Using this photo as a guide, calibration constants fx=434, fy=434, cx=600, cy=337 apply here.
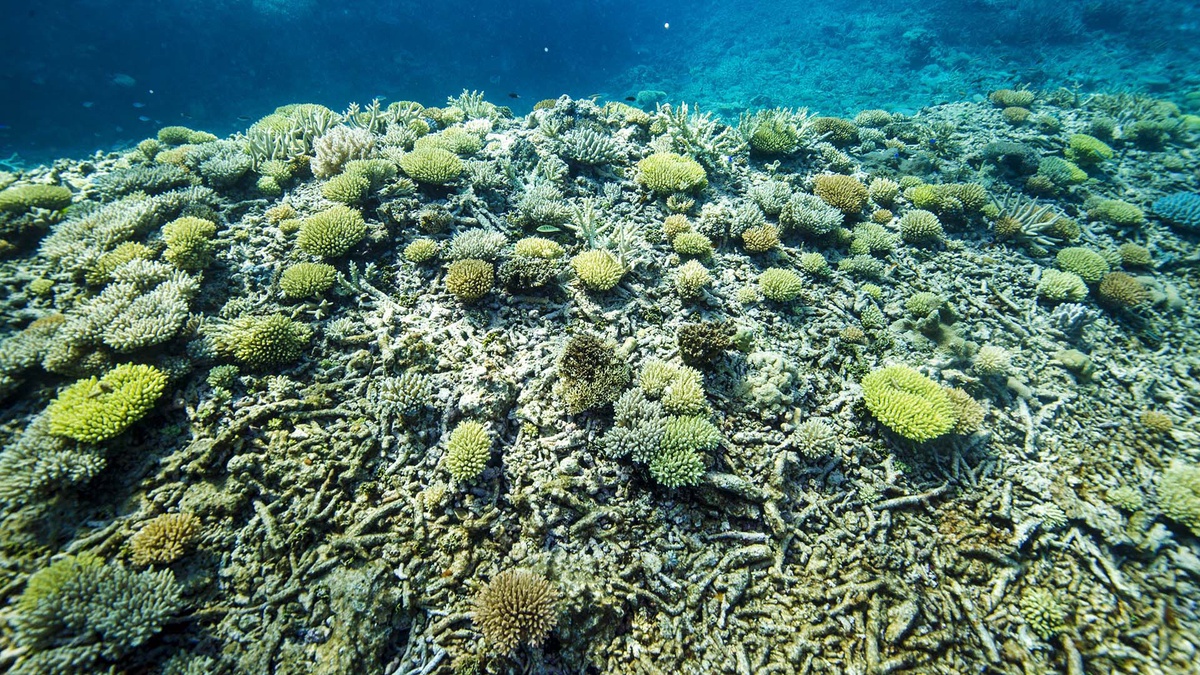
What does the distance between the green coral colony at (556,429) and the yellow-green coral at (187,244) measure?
0.20 ft

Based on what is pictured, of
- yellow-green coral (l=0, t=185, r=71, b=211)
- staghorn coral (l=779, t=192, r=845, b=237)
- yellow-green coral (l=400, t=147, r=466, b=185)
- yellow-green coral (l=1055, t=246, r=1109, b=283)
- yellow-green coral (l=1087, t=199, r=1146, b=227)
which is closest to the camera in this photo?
yellow-green coral (l=0, t=185, r=71, b=211)

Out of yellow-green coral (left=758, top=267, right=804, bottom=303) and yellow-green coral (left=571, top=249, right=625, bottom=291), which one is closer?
yellow-green coral (left=571, top=249, right=625, bottom=291)

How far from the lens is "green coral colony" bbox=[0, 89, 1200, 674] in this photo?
17.3 ft

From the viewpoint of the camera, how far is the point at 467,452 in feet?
19.8

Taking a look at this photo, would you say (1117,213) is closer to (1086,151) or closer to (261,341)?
(1086,151)

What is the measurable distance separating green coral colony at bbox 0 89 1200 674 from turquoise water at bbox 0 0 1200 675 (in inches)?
2.0

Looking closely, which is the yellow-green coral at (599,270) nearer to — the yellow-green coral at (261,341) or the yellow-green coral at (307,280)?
the yellow-green coral at (307,280)

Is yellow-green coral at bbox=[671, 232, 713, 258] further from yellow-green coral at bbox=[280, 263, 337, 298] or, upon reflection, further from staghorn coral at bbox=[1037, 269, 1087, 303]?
staghorn coral at bbox=[1037, 269, 1087, 303]

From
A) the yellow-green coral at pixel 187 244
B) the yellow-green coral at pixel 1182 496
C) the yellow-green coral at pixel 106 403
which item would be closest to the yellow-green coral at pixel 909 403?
the yellow-green coral at pixel 1182 496

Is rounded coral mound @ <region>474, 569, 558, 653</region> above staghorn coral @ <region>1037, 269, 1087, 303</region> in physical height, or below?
above

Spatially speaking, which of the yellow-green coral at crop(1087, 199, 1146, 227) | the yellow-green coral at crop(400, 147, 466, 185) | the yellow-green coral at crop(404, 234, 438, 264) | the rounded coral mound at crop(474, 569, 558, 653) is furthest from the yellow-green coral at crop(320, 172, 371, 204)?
the yellow-green coral at crop(1087, 199, 1146, 227)

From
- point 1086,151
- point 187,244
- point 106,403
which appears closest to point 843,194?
point 1086,151

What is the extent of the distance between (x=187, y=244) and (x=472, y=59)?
49.5 metres

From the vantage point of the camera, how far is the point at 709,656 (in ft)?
17.8
